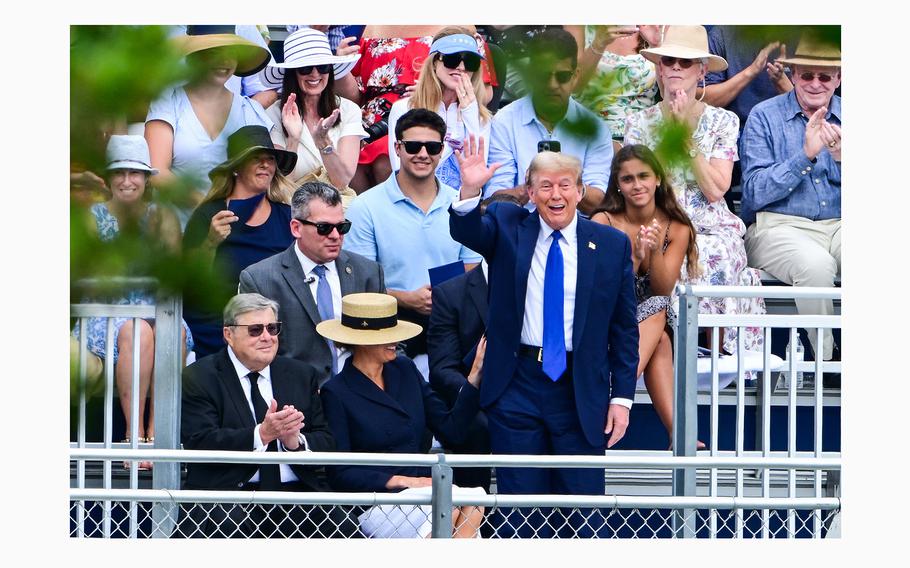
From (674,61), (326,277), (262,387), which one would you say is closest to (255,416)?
(262,387)

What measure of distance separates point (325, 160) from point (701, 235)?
1.79 metres

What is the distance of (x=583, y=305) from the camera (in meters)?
5.52

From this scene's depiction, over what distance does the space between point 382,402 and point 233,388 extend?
0.62 m

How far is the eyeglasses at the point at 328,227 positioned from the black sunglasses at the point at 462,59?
892 mm

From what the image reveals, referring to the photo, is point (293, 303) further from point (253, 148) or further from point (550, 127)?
point (550, 127)

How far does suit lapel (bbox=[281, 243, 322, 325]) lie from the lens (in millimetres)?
5719

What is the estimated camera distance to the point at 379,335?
18.3ft

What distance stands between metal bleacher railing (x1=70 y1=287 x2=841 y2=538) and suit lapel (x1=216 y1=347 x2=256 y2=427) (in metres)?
0.25

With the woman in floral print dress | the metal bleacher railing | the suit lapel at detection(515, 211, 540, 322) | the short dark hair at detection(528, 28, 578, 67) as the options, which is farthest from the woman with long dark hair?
the woman in floral print dress

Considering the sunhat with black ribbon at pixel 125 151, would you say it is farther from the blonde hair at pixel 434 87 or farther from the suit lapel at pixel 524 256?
the blonde hair at pixel 434 87

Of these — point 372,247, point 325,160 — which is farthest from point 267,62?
point 372,247

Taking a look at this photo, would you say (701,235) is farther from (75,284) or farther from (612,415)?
(75,284)

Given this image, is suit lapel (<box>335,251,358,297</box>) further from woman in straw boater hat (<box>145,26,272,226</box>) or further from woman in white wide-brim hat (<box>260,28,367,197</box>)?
woman in straw boater hat (<box>145,26,272,226</box>)

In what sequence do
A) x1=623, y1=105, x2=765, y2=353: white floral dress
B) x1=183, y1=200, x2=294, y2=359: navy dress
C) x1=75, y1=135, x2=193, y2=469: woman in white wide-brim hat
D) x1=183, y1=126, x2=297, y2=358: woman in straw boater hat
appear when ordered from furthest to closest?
x1=623, y1=105, x2=765, y2=353: white floral dress → x1=183, y1=126, x2=297, y2=358: woman in straw boater hat → x1=183, y1=200, x2=294, y2=359: navy dress → x1=75, y1=135, x2=193, y2=469: woman in white wide-brim hat
